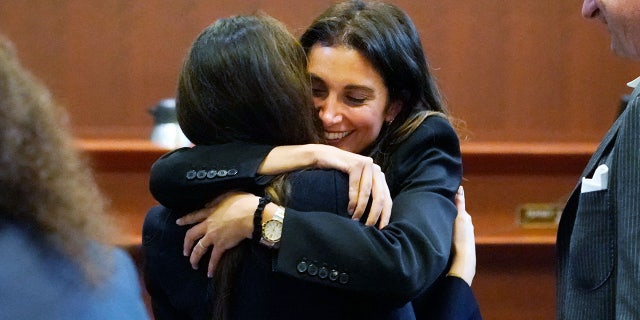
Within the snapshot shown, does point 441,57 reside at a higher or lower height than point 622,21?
lower

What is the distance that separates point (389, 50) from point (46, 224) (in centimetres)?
87

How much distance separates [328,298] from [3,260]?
0.50 metres

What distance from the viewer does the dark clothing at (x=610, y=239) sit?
1240 millimetres

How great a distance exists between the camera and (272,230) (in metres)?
1.24

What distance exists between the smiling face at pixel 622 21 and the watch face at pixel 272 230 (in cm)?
66

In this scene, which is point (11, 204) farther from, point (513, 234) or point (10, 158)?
point (513, 234)

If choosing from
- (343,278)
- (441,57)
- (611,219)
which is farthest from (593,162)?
(441,57)

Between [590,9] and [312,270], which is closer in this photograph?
[312,270]

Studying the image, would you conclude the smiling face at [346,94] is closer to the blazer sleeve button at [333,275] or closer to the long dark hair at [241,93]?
the long dark hair at [241,93]

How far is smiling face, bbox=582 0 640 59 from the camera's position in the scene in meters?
1.40

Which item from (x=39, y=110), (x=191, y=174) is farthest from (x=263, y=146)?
(x=39, y=110)

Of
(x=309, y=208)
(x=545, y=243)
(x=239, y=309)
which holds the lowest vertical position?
(x=545, y=243)

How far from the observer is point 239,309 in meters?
1.25

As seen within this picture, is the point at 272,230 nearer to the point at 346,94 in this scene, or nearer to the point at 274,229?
the point at 274,229
